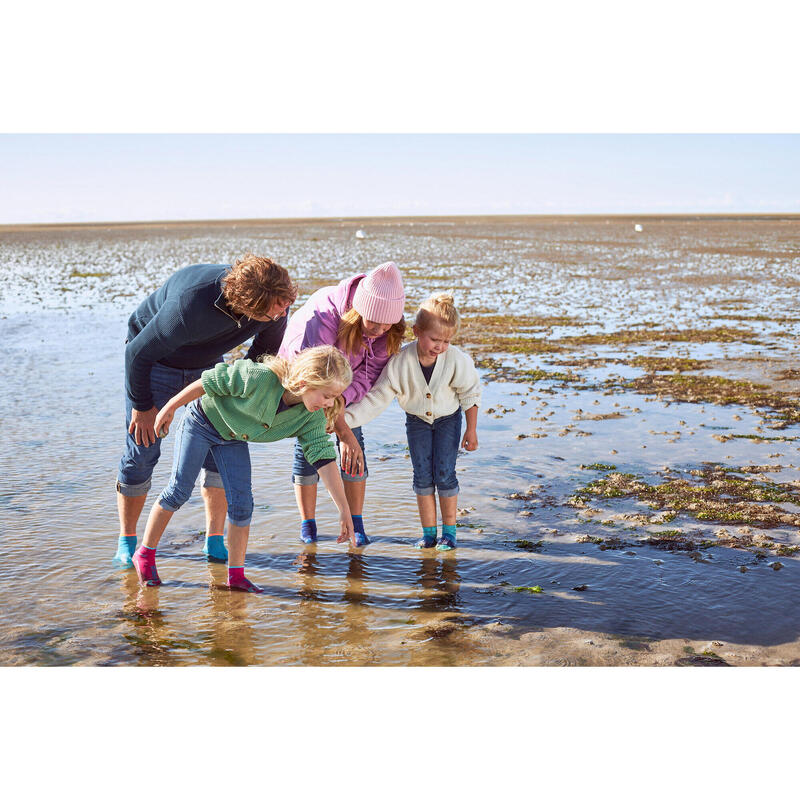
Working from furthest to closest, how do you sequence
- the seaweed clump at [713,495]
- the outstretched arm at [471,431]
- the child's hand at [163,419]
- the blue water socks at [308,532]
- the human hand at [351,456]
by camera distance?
1. the seaweed clump at [713,495]
2. the blue water socks at [308,532]
3. the outstretched arm at [471,431]
4. the human hand at [351,456]
5. the child's hand at [163,419]

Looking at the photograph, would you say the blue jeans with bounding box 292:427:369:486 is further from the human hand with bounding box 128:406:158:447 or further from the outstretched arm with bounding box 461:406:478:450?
the human hand with bounding box 128:406:158:447

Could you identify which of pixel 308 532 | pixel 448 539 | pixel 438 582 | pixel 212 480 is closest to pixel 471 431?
pixel 448 539

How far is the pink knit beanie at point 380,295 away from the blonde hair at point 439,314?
23 cm

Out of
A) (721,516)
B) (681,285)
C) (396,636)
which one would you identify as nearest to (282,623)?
(396,636)

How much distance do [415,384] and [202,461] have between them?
3.88 ft

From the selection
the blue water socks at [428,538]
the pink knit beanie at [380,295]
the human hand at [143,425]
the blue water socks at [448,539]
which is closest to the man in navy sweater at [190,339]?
the human hand at [143,425]

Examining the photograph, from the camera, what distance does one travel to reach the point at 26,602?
3980 mm

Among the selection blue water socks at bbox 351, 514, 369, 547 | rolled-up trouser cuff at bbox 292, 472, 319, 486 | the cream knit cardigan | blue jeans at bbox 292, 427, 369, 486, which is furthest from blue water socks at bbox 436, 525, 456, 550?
rolled-up trouser cuff at bbox 292, 472, 319, 486

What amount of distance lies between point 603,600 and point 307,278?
19.4 m

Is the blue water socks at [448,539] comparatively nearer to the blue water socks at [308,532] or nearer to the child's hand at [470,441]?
the child's hand at [470,441]

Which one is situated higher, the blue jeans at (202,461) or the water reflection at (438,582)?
the blue jeans at (202,461)

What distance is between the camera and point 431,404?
450 centimetres

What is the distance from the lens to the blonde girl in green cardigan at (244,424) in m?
3.72

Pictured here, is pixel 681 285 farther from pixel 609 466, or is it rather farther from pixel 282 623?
pixel 282 623
